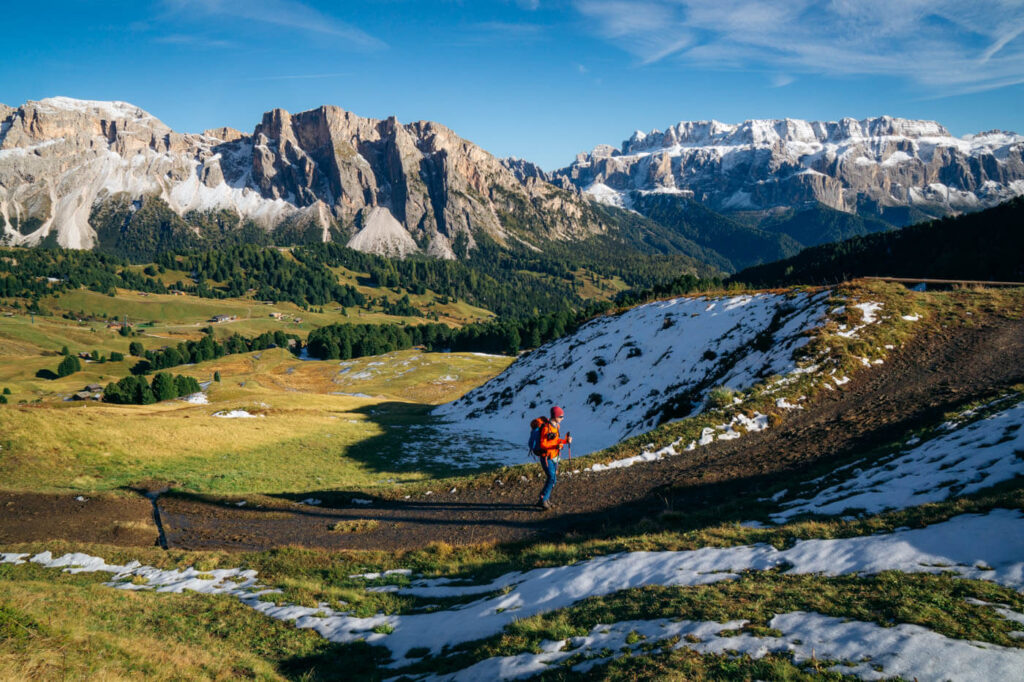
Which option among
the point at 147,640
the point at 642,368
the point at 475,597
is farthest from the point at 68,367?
the point at 475,597

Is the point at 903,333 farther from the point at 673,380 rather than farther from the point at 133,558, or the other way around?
the point at 133,558

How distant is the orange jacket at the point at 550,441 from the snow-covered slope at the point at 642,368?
48.8ft

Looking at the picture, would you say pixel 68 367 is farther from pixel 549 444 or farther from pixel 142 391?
pixel 549 444

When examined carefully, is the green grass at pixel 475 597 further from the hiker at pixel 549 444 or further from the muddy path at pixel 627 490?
the hiker at pixel 549 444

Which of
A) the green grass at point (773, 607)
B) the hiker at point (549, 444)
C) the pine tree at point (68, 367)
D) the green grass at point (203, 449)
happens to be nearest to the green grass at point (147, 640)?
the green grass at point (773, 607)

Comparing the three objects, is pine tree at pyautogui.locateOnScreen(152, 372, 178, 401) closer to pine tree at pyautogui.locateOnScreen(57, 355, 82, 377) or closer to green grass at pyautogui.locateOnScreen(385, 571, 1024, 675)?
pine tree at pyautogui.locateOnScreen(57, 355, 82, 377)

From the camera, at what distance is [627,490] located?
20156 millimetres

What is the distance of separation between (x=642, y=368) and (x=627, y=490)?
23053mm

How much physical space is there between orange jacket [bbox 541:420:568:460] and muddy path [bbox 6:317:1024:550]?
7.71ft

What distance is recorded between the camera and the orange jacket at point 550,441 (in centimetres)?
1816

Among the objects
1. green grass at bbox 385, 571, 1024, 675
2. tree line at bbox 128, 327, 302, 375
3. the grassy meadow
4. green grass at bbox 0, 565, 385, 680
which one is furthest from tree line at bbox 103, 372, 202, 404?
green grass at bbox 385, 571, 1024, 675

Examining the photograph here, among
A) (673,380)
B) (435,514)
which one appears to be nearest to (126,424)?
(435,514)

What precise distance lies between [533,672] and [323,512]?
56.2 ft

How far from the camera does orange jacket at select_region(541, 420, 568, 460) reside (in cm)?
1816
